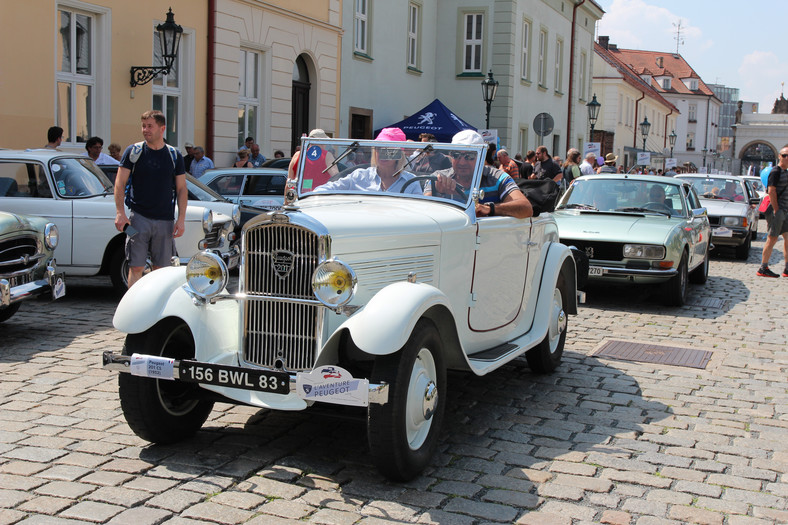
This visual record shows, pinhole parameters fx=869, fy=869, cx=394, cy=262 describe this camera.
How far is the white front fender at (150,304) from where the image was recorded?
4.48 meters

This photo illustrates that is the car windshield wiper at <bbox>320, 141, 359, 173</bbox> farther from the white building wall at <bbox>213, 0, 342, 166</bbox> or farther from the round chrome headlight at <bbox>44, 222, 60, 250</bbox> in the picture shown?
the white building wall at <bbox>213, 0, 342, 166</bbox>

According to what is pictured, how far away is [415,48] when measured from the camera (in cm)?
2697

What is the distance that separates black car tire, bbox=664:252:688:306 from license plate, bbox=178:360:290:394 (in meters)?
7.18

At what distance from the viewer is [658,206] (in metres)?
11.4

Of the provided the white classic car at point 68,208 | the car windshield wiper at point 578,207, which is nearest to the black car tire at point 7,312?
the white classic car at point 68,208

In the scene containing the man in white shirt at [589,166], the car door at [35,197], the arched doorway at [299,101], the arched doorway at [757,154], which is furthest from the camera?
the arched doorway at [757,154]

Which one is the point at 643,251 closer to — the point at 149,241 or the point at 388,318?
the point at 149,241

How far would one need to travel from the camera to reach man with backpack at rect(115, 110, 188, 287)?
7.22 m

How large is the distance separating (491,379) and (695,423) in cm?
155

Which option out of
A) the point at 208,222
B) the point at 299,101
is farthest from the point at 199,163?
the point at 208,222

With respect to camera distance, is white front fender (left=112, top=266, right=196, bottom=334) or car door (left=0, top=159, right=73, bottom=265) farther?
car door (left=0, top=159, right=73, bottom=265)

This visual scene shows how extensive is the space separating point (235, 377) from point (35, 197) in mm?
6107

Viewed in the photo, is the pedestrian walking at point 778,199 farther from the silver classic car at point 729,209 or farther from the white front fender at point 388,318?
the white front fender at point 388,318

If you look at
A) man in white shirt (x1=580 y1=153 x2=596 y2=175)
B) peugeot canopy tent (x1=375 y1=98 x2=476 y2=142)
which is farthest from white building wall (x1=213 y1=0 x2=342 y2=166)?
man in white shirt (x1=580 y1=153 x2=596 y2=175)
